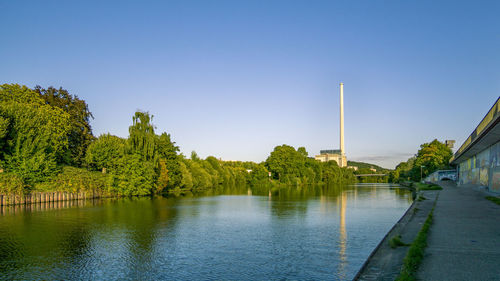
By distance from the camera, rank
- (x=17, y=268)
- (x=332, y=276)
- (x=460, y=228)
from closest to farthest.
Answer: (x=332, y=276)
(x=17, y=268)
(x=460, y=228)

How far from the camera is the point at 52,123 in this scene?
4462 cm

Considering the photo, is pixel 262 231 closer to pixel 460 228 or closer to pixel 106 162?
pixel 460 228

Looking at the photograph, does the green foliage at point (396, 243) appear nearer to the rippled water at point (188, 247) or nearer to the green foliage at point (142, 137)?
the rippled water at point (188, 247)

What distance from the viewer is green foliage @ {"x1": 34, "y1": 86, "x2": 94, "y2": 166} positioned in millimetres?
51225

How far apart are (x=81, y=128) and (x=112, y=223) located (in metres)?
38.7

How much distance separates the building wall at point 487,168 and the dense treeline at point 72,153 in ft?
126

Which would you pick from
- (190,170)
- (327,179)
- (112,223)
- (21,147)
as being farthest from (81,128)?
(327,179)

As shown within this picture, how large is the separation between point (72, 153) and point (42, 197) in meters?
18.6

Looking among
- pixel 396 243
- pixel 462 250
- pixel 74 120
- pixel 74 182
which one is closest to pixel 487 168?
pixel 396 243

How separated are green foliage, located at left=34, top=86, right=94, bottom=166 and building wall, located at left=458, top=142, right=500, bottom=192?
1952 inches

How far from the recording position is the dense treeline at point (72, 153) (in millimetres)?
36906

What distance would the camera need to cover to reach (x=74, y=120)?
5316cm

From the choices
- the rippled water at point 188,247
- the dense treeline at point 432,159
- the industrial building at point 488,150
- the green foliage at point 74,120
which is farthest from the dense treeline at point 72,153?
the dense treeline at point 432,159

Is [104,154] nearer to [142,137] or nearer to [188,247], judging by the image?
[142,137]
